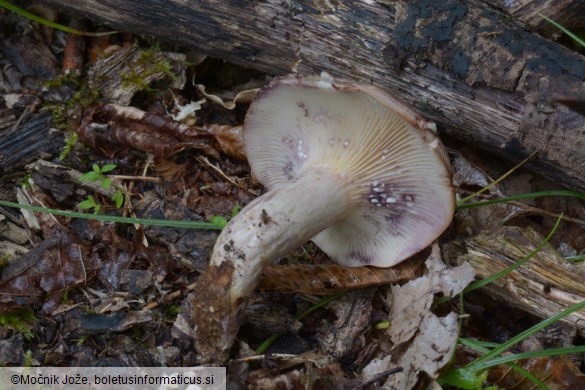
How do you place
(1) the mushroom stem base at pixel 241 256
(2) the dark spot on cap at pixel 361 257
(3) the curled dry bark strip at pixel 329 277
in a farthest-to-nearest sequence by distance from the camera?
(2) the dark spot on cap at pixel 361 257 < (3) the curled dry bark strip at pixel 329 277 < (1) the mushroom stem base at pixel 241 256

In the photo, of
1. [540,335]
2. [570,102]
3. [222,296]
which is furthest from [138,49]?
[540,335]

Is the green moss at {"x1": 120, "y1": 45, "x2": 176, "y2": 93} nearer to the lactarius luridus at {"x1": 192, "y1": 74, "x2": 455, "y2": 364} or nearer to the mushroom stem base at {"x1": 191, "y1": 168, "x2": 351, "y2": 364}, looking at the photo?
the lactarius luridus at {"x1": 192, "y1": 74, "x2": 455, "y2": 364}

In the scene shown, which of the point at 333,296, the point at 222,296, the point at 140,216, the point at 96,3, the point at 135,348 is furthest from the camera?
the point at 96,3

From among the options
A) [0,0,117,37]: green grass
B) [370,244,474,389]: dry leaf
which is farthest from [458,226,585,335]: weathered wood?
[0,0,117,37]: green grass

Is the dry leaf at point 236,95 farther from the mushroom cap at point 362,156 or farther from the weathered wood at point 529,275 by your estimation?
the weathered wood at point 529,275

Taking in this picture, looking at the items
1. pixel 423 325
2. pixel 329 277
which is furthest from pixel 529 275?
pixel 329 277

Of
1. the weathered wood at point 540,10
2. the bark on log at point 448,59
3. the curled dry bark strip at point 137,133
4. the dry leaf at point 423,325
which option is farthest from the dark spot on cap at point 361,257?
the weathered wood at point 540,10

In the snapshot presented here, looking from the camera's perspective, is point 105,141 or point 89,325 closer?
point 89,325

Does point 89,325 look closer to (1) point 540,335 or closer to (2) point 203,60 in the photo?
(2) point 203,60
